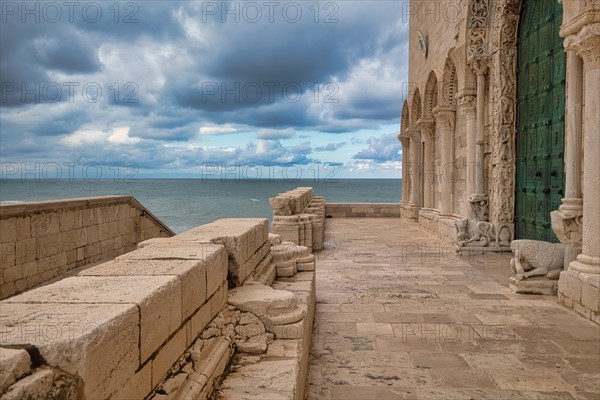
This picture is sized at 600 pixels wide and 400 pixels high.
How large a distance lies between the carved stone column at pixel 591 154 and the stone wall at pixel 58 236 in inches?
Result: 302

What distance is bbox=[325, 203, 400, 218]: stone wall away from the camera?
59.8 feet

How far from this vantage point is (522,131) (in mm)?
8133

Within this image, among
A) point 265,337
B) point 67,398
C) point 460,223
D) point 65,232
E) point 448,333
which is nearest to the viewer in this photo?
point 67,398

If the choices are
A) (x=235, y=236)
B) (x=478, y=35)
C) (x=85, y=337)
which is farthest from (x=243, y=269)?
(x=478, y=35)

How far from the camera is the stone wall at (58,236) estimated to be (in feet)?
22.7

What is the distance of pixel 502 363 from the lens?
12.7 feet

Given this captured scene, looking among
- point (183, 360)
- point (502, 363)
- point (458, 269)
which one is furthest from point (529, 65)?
point (183, 360)

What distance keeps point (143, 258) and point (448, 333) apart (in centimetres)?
312

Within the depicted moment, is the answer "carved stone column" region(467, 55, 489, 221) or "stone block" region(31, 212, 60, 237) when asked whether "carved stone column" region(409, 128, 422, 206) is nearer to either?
"carved stone column" region(467, 55, 489, 221)

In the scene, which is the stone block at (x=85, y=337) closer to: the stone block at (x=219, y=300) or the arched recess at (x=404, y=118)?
the stone block at (x=219, y=300)

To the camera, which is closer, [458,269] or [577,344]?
[577,344]

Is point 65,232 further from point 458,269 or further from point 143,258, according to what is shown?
point 458,269

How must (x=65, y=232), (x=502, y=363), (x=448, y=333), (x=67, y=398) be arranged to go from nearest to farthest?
(x=67, y=398) < (x=502, y=363) < (x=448, y=333) < (x=65, y=232)

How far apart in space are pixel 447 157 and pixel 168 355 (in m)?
10.6
